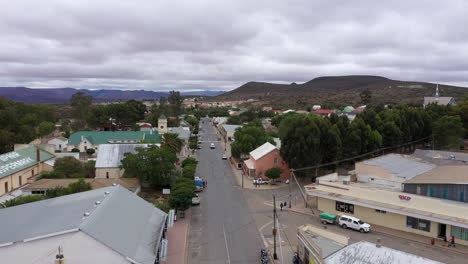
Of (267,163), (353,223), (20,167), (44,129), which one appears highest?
(44,129)

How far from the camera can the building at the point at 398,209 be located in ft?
80.1

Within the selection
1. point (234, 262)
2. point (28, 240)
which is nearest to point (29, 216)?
point (28, 240)

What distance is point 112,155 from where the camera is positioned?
4138 cm

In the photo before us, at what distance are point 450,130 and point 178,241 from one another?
54230mm

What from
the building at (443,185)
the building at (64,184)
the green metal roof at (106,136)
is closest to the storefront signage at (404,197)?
the building at (443,185)

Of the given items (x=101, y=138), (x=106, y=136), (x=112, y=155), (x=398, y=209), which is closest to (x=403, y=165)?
(x=398, y=209)

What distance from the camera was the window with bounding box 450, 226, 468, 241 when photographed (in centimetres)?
2391

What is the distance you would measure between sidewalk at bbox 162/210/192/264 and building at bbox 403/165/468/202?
62.2 feet

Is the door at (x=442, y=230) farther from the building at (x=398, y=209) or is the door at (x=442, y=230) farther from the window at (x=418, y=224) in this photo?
the window at (x=418, y=224)

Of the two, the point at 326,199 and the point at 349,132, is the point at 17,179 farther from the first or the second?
the point at 349,132

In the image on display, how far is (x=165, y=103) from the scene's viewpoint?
12038 cm

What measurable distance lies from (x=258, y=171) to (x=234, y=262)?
76.9ft

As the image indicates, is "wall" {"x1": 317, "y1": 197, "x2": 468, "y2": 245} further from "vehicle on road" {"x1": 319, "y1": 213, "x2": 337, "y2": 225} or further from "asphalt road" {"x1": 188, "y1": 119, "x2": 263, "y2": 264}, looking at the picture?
"asphalt road" {"x1": 188, "y1": 119, "x2": 263, "y2": 264}

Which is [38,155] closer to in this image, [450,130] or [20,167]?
[20,167]
